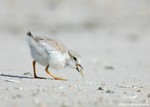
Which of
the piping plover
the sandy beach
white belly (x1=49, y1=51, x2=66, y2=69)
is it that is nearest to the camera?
the sandy beach

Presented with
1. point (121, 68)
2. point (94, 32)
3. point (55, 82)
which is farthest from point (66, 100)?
point (94, 32)

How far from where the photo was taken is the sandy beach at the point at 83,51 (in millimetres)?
8836

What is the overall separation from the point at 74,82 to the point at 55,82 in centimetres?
36

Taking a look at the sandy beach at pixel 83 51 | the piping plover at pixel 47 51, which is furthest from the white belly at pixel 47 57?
the sandy beach at pixel 83 51

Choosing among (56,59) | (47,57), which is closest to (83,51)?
(56,59)

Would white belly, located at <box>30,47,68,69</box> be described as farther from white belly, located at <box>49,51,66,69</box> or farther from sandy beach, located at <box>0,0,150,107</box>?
sandy beach, located at <box>0,0,150,107</box>

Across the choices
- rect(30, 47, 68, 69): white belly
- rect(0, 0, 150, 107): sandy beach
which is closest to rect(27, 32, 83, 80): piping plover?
rect(30, 47, 68, 69): white belly

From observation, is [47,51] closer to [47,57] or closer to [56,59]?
[47,57]

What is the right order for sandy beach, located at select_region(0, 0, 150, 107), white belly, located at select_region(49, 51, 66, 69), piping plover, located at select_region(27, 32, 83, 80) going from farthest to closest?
white belly, located at select_region(49, 51, 66, 69) < piping plover, located at select_region(27, 32, 83, 80) < sandy beach, located at select_region(0, 0, 150, 107)

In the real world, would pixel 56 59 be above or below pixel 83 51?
below

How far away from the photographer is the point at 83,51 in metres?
20.4

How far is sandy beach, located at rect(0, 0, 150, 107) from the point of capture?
8.84 m

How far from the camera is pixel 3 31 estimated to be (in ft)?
76.8

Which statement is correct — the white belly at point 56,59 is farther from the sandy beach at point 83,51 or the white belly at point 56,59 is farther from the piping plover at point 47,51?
the sandy beach at point 83,51
